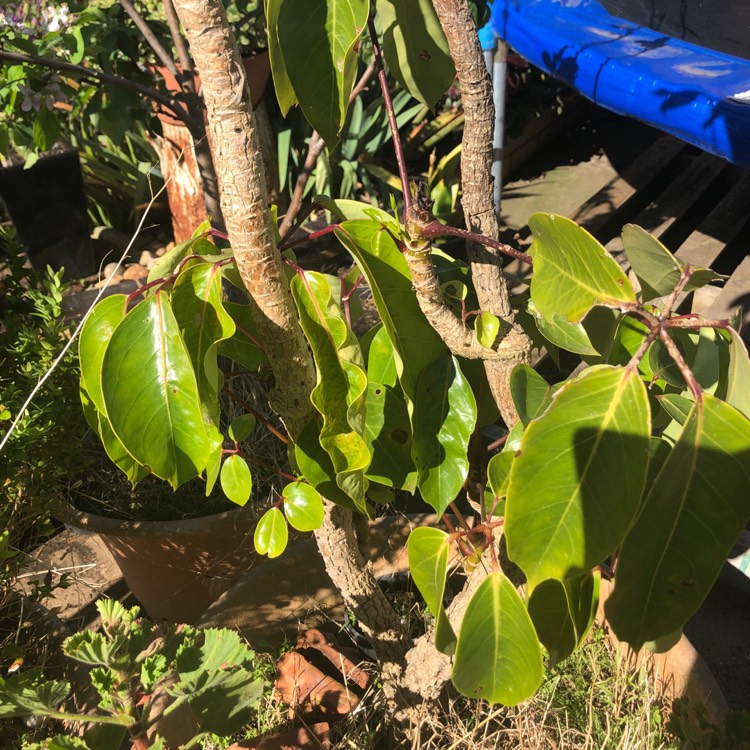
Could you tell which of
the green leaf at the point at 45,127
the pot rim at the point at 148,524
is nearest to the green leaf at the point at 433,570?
the pot rim at the point at 148,524

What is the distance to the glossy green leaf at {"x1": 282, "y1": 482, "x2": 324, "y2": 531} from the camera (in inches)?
34.4

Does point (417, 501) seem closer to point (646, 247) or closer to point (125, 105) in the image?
point (125, 105)

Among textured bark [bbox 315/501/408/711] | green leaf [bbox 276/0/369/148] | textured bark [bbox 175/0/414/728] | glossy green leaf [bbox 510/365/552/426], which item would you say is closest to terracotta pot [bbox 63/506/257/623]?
textured bark [bbox 315/501/408/711]

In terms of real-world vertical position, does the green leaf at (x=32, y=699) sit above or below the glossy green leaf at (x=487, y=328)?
below

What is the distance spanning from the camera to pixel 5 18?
171cm

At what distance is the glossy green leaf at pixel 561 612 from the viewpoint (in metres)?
0.75

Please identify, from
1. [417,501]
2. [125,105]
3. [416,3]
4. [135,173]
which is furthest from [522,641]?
[135,173]

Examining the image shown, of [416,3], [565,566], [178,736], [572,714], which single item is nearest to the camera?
[565,566]

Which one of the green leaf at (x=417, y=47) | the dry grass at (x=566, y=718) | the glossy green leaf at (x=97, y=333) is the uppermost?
the green leaf at (x=417, y=47)

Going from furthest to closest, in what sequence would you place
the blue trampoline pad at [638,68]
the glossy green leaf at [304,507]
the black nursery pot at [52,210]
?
the black nursery pot at [52,210] → the blue trampoline pad at [638,68] → the glossy green leaf at [304,507]

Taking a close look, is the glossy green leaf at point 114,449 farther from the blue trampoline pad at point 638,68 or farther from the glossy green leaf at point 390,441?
the blue trampoline pad at point 638,68

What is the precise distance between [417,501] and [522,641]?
1248 millimetres

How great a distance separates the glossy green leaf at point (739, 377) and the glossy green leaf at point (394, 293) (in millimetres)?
291

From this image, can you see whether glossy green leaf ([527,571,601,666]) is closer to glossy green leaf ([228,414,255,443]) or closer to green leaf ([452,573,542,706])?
green leaf ([452,573,542,706])
